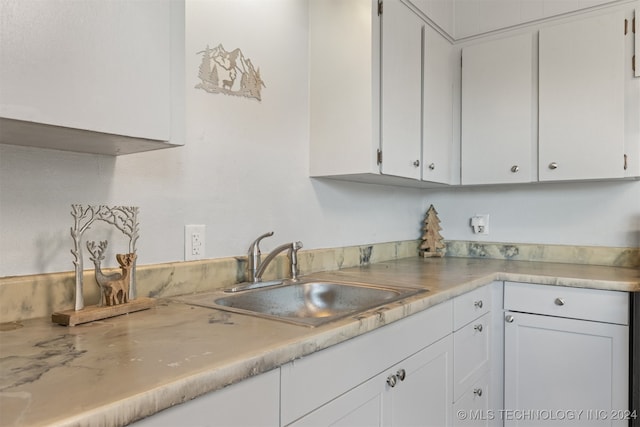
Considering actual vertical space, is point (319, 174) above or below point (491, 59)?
below

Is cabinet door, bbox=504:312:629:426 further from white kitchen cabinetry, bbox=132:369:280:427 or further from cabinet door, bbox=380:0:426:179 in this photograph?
white kitchen cabinetry, bbox=132:369:280:427

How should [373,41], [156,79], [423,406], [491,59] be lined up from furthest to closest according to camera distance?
[491,59], [373,41], [423,406], [156,79]

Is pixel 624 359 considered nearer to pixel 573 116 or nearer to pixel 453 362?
pixel 453 362

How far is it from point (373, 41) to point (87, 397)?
1510 millimetres

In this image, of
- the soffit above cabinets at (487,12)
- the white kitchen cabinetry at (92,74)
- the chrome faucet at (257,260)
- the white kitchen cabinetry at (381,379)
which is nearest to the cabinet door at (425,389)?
the white kitchen cabinetry at (381,379)

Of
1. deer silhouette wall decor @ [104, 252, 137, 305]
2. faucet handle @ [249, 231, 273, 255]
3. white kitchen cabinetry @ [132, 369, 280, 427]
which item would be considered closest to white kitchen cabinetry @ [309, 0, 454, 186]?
faucet handle @ [249, 231, 273, 255]

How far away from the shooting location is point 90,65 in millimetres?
825

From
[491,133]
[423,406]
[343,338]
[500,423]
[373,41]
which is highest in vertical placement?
[373,41]

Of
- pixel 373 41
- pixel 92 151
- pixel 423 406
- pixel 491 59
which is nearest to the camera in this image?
pixel 92 151

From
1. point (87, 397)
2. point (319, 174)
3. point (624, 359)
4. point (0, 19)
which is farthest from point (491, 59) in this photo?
point (87, 397)

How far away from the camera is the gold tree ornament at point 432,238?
262cm

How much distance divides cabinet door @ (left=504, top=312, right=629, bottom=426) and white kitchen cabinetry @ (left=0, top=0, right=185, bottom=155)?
5.51 feet

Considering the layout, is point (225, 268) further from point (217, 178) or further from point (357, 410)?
point (357, 410)

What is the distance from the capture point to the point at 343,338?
98 cm
